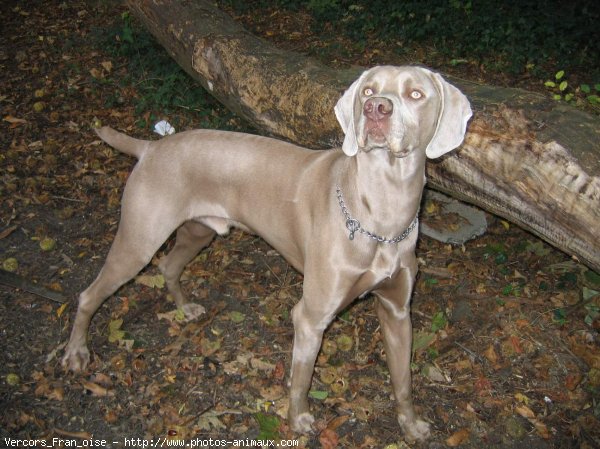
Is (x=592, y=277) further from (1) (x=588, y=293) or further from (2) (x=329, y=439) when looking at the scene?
(2) (x=329, y=439)

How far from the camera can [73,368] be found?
3646 mm

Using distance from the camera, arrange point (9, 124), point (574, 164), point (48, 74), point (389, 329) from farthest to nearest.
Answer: point (48, 74) < point (9, 124) < point (389, 329) < point (574, 164)

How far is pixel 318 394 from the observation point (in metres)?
3.61

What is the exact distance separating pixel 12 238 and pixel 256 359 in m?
2.28

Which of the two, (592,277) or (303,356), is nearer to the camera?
A: (303,356)

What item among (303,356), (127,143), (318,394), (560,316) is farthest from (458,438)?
(127,143)

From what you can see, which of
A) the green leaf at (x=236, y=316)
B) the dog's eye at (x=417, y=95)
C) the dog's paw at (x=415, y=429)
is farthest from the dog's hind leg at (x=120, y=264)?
the dog's paw at (x=415, y=429)

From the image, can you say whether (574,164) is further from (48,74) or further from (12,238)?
(48,74)

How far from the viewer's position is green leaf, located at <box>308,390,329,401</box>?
3.60 m

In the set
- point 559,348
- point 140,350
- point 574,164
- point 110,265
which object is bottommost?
point 140,350

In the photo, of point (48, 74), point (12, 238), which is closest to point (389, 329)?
point (12, 238)

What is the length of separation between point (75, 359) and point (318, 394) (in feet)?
5.11

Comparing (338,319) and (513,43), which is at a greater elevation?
(513,43)

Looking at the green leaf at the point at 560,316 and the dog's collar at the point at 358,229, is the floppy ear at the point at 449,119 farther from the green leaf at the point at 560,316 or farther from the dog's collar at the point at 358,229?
the green leaf at the point at 560,316
